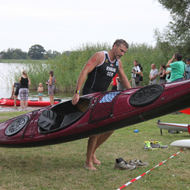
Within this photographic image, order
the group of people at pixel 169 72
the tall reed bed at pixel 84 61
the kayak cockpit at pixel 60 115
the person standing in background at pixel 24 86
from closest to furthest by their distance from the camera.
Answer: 1. the kayak cockpit at pixel 60 115
2. the group of people at pixel 169 72
3. the person standing in background at pixel 24 86
4. the tall reed bed at pixel 84 61

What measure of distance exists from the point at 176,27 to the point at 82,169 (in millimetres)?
16516

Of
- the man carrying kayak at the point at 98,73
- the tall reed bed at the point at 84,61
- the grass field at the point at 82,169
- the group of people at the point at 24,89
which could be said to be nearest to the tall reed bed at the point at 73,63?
the tall reed bed at the point at 84,61

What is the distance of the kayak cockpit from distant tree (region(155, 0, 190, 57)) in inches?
573

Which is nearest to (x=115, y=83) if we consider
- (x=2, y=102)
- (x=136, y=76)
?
(x=136, y=76)

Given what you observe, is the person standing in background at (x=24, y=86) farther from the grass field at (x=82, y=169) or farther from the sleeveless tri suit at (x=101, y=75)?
the sleeveless tri suit at (x=101, y=75)

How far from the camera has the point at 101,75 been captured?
359 cm

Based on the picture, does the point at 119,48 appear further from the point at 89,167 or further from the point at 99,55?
the point at 89,167

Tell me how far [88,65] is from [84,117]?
0.68m

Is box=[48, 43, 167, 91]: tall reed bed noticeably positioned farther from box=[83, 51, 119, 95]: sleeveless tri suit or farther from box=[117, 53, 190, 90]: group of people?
box=[83, 51, 119, 95]: sleeveless tri suit

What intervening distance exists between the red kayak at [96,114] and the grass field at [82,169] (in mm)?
365

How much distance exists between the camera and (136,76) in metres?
10.9

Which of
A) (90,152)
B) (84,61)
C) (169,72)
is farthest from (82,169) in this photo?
(84,61)

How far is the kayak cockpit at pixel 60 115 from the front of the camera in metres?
3.67

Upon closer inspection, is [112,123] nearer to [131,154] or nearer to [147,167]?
[147,167]
